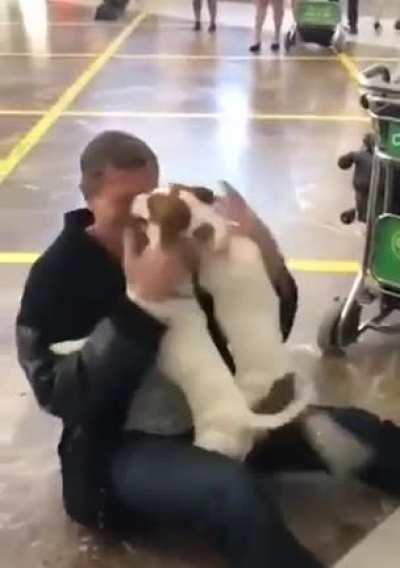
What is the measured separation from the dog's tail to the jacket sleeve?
1.02ft

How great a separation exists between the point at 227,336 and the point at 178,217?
0.37 meters

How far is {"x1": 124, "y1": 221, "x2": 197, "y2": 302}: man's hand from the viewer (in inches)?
96.0

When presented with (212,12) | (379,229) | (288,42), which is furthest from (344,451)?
(212,12)

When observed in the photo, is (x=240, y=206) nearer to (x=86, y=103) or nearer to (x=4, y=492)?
(x=4, y=492)

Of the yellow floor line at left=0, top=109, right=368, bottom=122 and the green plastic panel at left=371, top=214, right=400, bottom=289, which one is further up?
the green plastic panel at left=371, top=214, right=400, bottom=289

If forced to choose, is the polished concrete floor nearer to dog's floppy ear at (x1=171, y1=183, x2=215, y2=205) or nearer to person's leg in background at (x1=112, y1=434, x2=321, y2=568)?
person's leg in background at (x1=112, y1=434, x2=321, y2=568)

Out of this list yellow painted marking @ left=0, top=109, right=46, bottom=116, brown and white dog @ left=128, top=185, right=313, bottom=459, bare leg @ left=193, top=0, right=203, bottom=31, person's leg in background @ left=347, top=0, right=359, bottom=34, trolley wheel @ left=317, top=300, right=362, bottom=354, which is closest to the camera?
brown and white dog @ left=128, top=185, right=313, bottom=459

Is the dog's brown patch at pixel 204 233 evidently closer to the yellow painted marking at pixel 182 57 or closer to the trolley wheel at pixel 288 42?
the yellow painted marking at pixel 182 57

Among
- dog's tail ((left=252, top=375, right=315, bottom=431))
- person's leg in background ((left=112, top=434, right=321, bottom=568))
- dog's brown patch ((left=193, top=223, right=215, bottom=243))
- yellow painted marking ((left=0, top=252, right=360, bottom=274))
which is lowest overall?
yellow painted marking ((left=0, top=252, right=360, bottom=274))

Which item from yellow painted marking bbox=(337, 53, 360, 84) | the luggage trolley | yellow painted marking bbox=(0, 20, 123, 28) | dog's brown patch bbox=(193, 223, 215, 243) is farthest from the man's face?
yellow painted marking bbox=(0, 20, 123, 28)

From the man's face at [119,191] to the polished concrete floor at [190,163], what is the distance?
2.79ft

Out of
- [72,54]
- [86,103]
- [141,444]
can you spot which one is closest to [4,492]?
[141,444]

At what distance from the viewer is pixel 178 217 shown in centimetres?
247

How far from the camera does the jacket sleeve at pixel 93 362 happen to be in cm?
249
